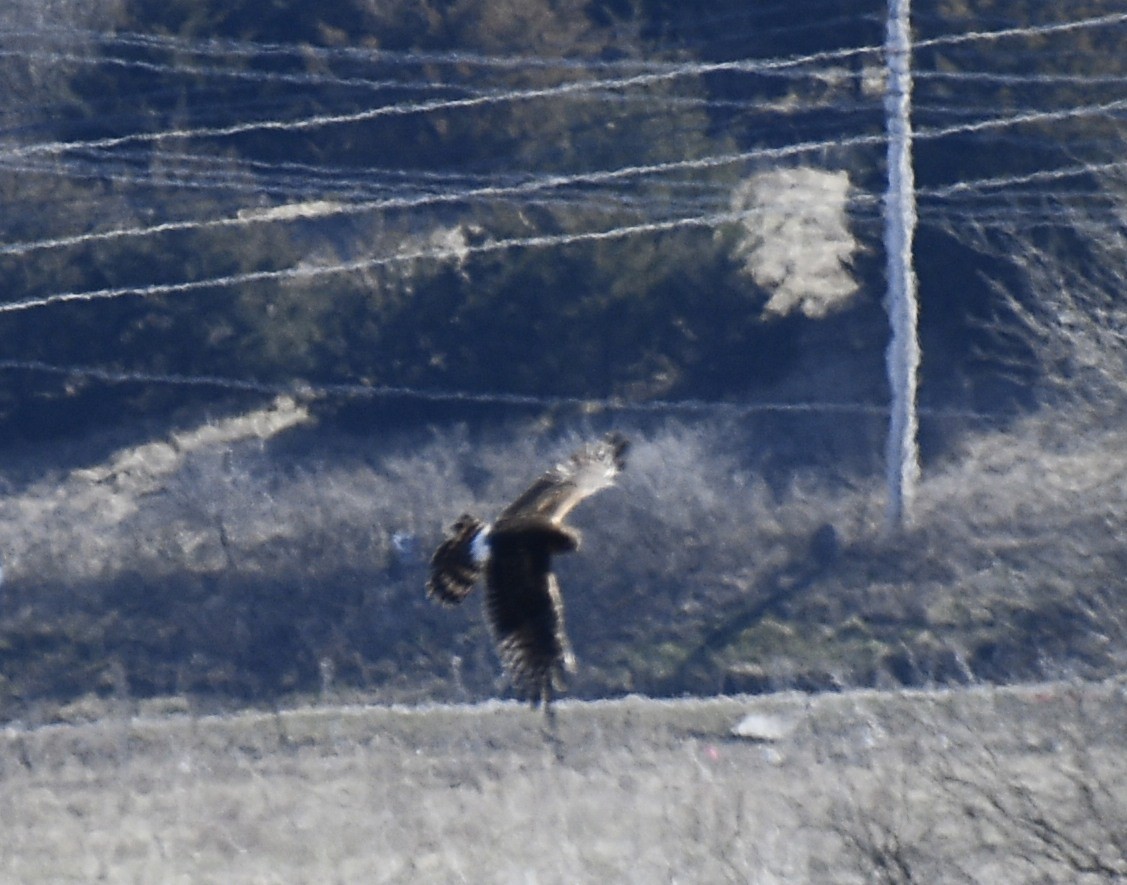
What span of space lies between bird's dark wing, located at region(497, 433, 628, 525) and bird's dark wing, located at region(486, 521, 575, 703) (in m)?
0.20

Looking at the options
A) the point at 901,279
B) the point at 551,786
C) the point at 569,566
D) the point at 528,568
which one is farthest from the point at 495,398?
the point at 528,568

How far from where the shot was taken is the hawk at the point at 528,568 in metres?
10.2

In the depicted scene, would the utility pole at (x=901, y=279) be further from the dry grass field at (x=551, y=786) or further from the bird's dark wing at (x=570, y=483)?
the bird's dark wing at (x=570, y=483)

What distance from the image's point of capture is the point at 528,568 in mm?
10422

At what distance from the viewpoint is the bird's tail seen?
35.3ft

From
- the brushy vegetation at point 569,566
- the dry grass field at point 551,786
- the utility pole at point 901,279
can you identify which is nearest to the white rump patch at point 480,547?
the dry grass field at point 551,786

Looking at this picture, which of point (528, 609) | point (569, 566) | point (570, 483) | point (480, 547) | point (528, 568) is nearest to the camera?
point (528, 609)

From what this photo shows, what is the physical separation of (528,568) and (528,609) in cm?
22

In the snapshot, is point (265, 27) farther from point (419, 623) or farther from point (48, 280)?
point (419, 623)

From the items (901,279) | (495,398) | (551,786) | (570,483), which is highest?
(901,279)

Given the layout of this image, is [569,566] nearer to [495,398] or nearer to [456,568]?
[495,398]

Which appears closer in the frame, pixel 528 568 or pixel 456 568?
pixel 528 568

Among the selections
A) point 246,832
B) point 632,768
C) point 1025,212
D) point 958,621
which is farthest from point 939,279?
point 246,832

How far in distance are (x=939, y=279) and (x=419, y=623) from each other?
4405mm
